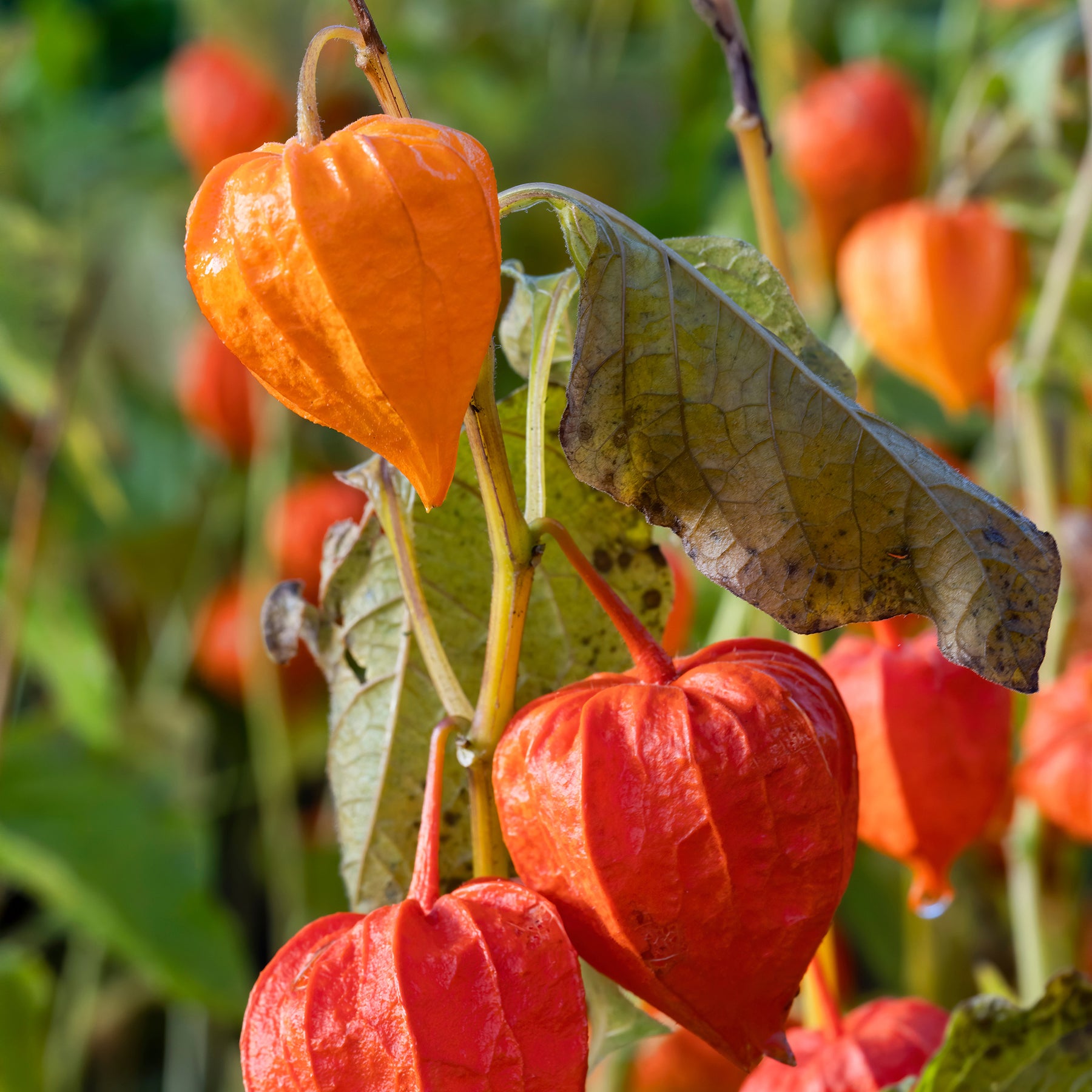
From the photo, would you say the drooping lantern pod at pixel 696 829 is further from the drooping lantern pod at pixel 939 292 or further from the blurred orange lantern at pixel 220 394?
the blurred orange lantern at pixel 220 394

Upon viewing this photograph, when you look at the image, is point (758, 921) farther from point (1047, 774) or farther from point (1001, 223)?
point (1001, 223)

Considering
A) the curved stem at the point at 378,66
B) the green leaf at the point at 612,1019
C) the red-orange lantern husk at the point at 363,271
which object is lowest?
the green leaf at the point at 612,1019

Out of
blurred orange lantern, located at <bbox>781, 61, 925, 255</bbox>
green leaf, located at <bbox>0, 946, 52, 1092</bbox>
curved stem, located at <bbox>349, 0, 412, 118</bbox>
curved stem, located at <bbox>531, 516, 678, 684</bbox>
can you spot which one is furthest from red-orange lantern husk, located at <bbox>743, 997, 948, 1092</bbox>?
blurred orange lantern, located at <bbox>781, 61, 925, 255</bbox>

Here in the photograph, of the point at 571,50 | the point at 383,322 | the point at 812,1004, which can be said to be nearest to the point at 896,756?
the point at 812,1004

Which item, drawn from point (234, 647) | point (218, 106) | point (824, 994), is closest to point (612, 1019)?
point (824, 994)

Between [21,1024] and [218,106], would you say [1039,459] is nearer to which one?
[21,1024]

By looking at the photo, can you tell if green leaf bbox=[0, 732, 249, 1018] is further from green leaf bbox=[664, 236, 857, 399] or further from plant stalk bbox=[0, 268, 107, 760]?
green leaf bbox=[664, 236, 857, 399]

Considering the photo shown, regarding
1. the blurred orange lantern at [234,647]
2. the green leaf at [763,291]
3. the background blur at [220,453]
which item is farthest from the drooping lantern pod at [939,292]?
the blurred orange lantern at [234,647]
